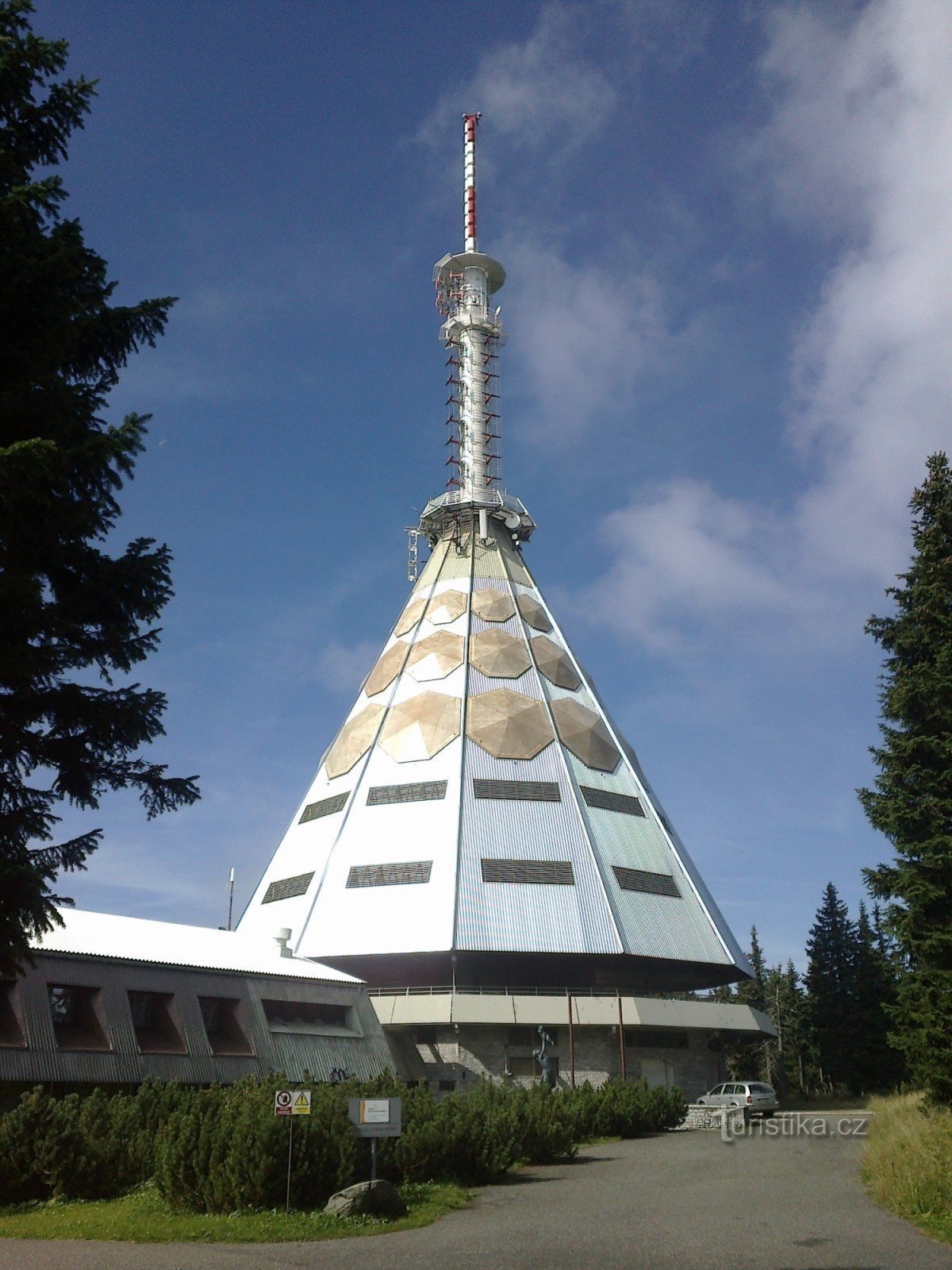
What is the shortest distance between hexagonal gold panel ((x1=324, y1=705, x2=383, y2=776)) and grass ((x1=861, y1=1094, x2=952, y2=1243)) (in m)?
32.6

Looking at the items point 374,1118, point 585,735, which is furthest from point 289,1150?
point 585,735

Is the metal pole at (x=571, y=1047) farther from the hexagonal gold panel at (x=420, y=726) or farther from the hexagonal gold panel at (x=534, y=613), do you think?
the hexagonal gold panel at (x=534, y=613)

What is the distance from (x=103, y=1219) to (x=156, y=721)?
7.59 m

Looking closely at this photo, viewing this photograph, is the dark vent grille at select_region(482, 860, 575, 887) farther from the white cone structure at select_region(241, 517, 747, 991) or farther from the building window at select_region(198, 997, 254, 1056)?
the building window at select_region(198, 997, 254, 1056)

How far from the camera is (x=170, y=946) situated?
30125 millimetres

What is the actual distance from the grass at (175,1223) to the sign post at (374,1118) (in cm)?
106

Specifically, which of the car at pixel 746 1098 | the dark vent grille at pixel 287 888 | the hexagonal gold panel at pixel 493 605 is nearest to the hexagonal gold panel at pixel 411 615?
the hexagonal gold panel at pixel 493 605

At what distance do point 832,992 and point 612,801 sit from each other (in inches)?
974

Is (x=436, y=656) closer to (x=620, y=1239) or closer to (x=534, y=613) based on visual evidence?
(x=534, y=613)

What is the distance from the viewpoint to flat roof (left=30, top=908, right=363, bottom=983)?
27.0 m

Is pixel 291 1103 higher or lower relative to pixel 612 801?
lower

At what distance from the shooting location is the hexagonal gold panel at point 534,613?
5638 centimetres

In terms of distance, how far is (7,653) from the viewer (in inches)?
397

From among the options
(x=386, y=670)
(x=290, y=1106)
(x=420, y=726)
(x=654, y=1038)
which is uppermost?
(x=386, y=670)
